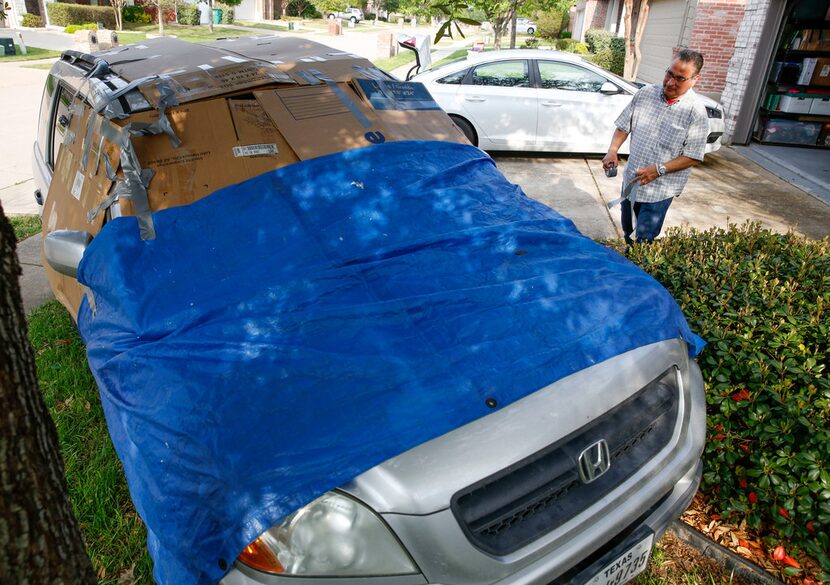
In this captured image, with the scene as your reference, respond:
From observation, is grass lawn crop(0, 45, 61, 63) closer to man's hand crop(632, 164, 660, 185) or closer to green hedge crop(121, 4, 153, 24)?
green hedge crop(121, 4, 153, 24)

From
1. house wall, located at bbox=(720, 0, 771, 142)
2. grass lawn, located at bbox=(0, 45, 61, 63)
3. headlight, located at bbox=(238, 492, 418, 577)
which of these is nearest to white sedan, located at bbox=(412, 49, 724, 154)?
house wall, located at bbox=(720, 0, 771, 142)

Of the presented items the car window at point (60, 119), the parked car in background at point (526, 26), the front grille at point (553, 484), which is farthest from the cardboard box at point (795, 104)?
the parked car in background at point (526, 26)

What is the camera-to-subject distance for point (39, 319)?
4.18m

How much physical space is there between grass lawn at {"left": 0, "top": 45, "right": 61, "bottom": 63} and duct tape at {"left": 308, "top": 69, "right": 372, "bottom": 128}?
22614mm

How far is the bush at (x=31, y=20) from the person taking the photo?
3302cm

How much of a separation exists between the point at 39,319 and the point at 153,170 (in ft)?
7.85

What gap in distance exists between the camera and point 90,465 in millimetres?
2830

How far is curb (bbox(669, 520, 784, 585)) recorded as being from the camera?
231 cm

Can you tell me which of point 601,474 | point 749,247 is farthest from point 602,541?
point 749,247

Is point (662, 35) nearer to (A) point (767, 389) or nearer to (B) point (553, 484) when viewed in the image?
(A) point (767, 389)

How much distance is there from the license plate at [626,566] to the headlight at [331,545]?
0.68 metres

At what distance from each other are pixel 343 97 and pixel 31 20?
130 ft

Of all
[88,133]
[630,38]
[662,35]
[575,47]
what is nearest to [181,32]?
[575,47]

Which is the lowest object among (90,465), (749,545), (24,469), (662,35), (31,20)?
(90,465)
